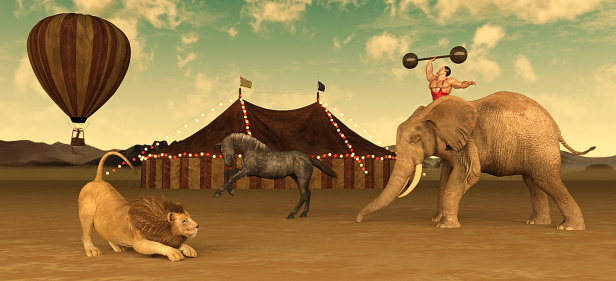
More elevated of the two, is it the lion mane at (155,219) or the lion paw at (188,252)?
the lion mane at (155,219)

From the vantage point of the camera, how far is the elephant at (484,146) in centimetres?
1169

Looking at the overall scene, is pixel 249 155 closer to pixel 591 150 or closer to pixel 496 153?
pixel 496 153

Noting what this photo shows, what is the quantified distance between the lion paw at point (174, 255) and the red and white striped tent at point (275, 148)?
1661 cm

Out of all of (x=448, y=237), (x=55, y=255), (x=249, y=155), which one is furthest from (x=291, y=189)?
(x=55, y=255)

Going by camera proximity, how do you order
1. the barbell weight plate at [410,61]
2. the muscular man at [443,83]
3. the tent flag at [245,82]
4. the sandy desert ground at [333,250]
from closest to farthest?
the sandy desert ground at [333,250]
the muscular man at [443,83]
the barbell weight plate at [410,61]
the tent flag at [245,82]

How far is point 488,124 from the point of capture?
11984 mm

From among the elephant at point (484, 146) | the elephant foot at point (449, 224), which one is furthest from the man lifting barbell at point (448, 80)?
A: the elephant foot at point (449, 224)

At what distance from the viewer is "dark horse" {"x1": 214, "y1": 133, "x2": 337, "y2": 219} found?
532 inches

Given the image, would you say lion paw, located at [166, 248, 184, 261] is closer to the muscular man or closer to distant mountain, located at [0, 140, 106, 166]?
the muscular man

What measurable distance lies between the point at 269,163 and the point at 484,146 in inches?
153

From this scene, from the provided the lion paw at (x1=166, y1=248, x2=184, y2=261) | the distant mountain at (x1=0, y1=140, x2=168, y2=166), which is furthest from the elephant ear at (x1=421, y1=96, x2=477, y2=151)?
the distant mountain at (x1=0, y1=140, x2=168, y2=166)

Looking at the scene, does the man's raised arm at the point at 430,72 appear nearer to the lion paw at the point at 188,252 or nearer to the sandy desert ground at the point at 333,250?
the sandy desert ground at the point at 333,250

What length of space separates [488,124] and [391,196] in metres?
1.93

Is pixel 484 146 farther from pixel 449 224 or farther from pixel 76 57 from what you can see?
pixel 76 57
